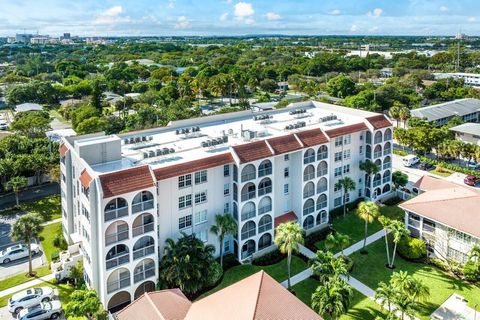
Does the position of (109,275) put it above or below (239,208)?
below

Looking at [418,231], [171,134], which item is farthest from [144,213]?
[418,231]

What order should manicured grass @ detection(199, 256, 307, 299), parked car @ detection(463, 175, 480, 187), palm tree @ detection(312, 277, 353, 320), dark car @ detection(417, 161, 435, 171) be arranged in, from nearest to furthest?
palm tree @ detection(312, 277, 353, 320), manicured grass @ detection(199, 256, 307, 299), parked car @ detection(463, 175, 480, 187), dark car @ detection(417, 161, 435, 171)

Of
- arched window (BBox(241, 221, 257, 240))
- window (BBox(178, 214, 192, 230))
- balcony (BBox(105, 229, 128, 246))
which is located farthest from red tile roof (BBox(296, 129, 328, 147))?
balcony (BBox(105, 229, 128, 246))

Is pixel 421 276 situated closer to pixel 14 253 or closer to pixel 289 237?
pixel 289 237

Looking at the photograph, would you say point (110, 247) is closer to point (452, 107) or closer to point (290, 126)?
point (290, 126)

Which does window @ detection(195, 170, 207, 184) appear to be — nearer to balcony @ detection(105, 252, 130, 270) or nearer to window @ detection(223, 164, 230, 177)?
window @ detection(223, 164, 230, 177)

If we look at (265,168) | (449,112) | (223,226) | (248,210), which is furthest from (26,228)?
(449,112)
